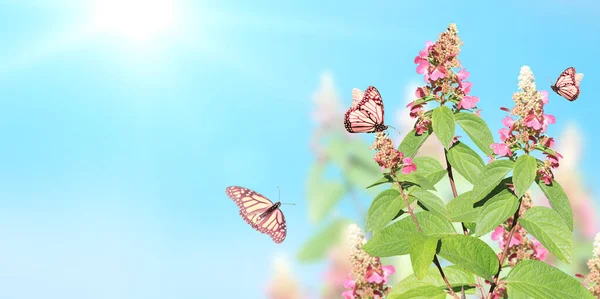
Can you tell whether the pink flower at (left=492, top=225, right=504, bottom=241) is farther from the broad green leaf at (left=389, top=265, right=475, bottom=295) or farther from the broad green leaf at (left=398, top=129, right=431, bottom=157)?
the broad green leaf at (left=398, top=129, right=431, bottom=157)

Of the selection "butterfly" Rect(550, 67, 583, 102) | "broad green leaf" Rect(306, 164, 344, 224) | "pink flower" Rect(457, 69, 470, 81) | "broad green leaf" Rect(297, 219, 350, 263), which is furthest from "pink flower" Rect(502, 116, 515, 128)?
"broad green leaf" Rect(306, 164, 344, 224)

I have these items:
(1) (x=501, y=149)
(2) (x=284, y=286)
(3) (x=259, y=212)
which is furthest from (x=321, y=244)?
(1) (x=501, y=149)

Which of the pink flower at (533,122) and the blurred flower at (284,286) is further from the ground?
the blurred flower at (284,286)

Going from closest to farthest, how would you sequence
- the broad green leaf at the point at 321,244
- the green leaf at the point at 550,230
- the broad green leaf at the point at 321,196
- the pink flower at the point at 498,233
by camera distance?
the green leaf at the point at 550,230, the pink flower at the point at 498,233, the broad green leaf at the point at 321,244, the broad green leaf at the point at 321,196

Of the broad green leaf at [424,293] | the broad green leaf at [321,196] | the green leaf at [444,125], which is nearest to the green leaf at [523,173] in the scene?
the green leaf at [444,125]

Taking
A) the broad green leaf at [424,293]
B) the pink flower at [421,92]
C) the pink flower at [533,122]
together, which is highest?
the pink flower at [421,92]

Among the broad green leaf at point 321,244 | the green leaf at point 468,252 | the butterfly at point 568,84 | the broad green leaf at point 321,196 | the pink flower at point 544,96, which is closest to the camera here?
the green leaf at point 468,252

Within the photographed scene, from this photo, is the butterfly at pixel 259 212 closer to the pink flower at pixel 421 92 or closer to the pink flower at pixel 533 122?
the pink flower at pixel 421 92

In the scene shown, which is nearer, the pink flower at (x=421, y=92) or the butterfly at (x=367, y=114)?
the pink flower at (x=421, y=92)
